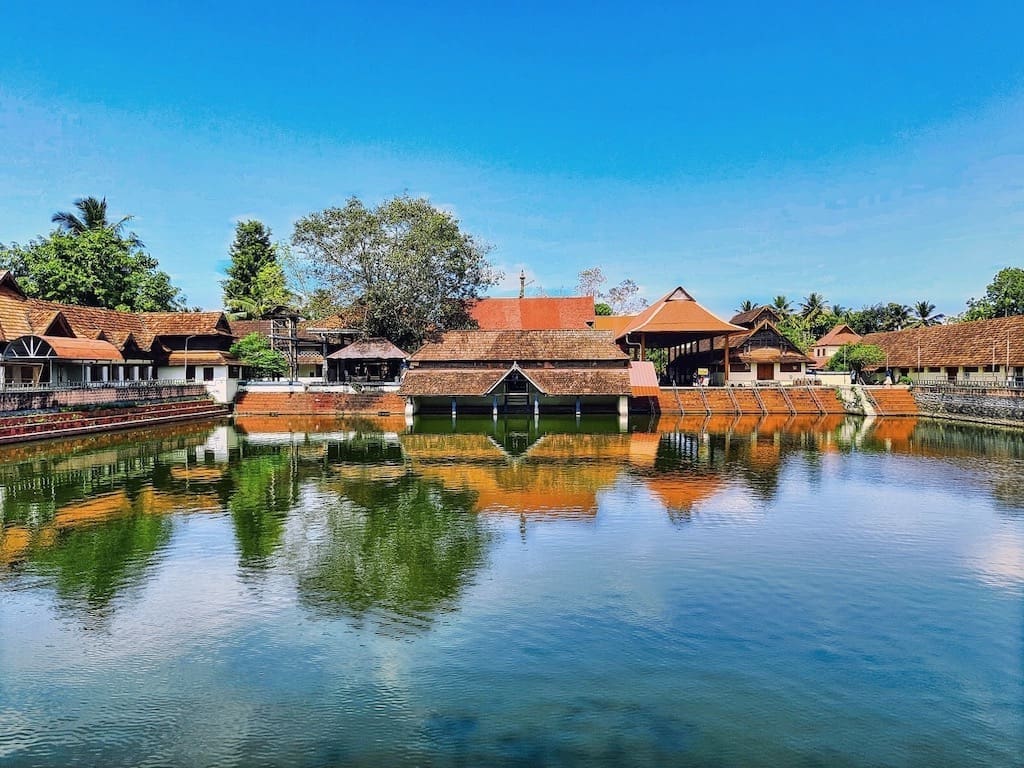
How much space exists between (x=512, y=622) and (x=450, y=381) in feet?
81.2

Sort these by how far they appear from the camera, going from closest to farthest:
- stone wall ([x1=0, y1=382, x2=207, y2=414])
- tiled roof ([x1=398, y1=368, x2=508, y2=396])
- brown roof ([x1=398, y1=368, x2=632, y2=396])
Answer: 1. stone wall ([x1=0, y1=382, x2=207, y2=414])
2. brown roof ([x1=398, y1=368, x2=632, y2=396])
3. tiled roof ([x1=398, y1=368, x2=508, y2=396])

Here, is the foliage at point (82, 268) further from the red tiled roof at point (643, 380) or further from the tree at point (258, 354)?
the red tiled roof at point (643, 380)

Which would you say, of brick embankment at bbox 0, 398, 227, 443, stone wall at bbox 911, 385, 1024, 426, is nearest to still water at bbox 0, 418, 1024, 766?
brick embankment at bbox 0, 398, 227, 443

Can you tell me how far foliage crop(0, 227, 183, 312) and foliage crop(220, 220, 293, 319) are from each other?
12.6 meters

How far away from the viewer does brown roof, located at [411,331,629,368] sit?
1302 inches

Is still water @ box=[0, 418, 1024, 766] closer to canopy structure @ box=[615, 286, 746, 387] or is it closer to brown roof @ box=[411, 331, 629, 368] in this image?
brown roof @ box=[411, 331, 629, 368]

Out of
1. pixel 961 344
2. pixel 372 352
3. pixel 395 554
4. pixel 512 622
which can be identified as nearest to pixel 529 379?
pixel 372 352

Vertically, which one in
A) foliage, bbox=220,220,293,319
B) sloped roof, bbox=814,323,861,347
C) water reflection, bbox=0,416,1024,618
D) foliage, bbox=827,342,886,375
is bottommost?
water reflection, bbox=0,416,1024,618

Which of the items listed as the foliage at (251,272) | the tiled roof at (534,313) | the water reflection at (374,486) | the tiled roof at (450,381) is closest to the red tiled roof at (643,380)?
the water reflection at (374,486)

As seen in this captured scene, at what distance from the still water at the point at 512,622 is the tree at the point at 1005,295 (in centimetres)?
3803

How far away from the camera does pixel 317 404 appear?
109 ft

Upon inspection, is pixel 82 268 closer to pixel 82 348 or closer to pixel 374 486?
pixel 82 348

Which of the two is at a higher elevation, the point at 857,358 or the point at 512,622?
the point at 857,358

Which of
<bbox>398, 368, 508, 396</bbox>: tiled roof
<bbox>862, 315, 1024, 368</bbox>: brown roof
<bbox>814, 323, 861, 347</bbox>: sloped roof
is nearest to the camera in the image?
<bbox>398, 368, 508, 396</bbox>: tiled roof
